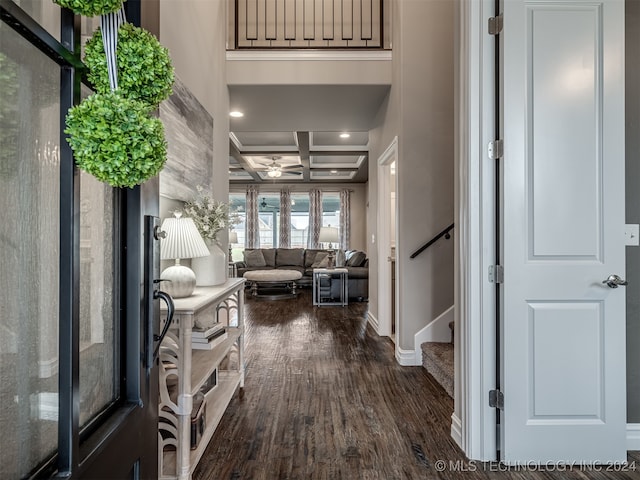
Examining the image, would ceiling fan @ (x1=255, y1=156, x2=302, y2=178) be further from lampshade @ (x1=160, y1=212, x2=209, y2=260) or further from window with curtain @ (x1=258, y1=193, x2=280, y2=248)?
lampshade @ (x1=160, y1=212, x2=209, y2=260)

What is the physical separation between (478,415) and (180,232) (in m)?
1.78

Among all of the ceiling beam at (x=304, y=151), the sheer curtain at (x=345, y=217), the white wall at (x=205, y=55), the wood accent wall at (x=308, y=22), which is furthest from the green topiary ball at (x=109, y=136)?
the sheer curtain at (x=345, y=217)

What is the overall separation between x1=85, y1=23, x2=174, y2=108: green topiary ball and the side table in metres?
5.80

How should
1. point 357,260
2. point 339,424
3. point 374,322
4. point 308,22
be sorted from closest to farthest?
point 339,424 < point 308,22 < point 374,322 < point 357,260

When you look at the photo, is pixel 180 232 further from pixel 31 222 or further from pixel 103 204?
pixel 31 222

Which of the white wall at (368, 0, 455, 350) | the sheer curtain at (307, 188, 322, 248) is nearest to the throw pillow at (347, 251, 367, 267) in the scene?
the sheer curtain at (307, 188, 322, 248)

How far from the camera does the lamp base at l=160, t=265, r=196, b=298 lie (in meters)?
1.80

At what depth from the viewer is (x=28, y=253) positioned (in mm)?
637

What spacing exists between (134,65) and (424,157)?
9.95ft

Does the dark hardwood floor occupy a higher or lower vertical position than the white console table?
lower

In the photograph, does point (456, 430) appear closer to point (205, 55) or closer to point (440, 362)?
point (440, 362)

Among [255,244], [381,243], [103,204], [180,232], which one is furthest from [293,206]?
[103,204]

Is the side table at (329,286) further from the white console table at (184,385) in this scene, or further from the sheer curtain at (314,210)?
the white console table at (184,385)

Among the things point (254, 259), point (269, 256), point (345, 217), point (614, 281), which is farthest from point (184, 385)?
point (345, 217)
